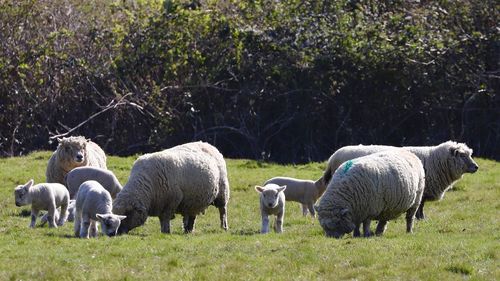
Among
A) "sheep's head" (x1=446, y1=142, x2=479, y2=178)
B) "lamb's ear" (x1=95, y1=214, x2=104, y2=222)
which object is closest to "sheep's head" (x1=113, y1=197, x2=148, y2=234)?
"lamb's ear" (x1=95, y1=214, x2=104, y2=222)

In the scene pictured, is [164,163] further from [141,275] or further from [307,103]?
[307,103]

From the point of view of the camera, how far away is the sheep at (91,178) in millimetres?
19219

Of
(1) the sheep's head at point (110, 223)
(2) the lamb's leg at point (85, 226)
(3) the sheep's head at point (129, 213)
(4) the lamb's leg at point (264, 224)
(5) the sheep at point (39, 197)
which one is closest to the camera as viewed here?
(1) the sheep's head at point (110, 223)

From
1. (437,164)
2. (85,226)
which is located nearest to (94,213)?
(85,226)

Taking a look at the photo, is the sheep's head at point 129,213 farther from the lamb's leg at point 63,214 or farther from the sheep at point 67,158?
the sheep at point 67,158

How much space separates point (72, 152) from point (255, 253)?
7173 millimetres

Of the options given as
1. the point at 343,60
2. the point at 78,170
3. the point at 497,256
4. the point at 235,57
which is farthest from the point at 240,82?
the point at 497,256

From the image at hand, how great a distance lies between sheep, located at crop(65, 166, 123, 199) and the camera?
1922 centimetres

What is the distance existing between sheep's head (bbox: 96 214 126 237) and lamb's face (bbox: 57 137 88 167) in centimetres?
474

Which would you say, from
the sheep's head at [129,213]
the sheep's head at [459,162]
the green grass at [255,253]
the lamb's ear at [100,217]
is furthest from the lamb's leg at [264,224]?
the sheep's head at [459,162]

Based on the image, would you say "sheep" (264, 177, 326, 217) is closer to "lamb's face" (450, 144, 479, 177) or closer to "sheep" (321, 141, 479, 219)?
"sheep" (321, 141, 479, 219)

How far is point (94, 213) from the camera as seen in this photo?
16.4 metres

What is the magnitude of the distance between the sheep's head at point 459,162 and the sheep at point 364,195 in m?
4.06

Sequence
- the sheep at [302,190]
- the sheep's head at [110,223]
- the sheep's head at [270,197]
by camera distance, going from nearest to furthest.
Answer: the sheep's head at [110,223], the sheep's head at [270,197], the sheep at [302,190]
